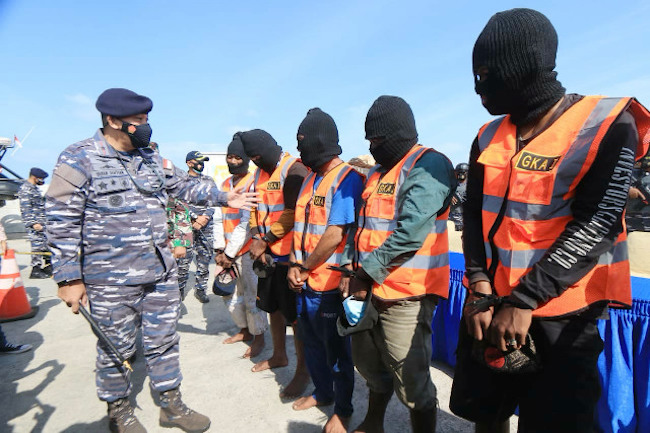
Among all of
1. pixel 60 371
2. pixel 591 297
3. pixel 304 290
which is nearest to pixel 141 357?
pixel 60 371

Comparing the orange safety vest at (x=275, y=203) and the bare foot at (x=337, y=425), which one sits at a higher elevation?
the orange safety vest at (x=275, y=203)

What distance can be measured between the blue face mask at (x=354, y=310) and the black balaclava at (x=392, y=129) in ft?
2.79

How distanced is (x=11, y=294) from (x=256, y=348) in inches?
158

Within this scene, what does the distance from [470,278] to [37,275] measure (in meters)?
9.64

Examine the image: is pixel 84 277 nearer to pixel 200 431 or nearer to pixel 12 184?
pixel 200 431

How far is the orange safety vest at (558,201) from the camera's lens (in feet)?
3.97

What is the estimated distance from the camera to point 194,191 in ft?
9.66

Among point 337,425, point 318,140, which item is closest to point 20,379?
point 337,425

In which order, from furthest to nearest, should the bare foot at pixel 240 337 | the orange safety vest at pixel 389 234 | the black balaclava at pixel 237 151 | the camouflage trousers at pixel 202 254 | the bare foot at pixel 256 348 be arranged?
the camouflage trousers at pixel 202 254 → the bare foot at pixel 240 337 → the black balaclava at pixel 237 151 → the bare foot at pixel 256 348 → the orange safety vest at pixel 389 234

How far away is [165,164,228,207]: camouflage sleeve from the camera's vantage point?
9.59 ft

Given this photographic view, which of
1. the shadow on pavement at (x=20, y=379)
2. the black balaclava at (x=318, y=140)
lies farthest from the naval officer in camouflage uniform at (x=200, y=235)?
the black balaclava at (x=318, y=140)

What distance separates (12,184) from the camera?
7.75 metres

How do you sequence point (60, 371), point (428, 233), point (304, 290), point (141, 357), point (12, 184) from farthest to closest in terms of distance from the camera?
1. point (12, 184)
2. point (141, 357)
3. point (60, 371)
4. point (304, 290)
5. point (428, 233)

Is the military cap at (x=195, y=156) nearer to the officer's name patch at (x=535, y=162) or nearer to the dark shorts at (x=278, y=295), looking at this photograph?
the dark shorts at (x=278, y=295)
